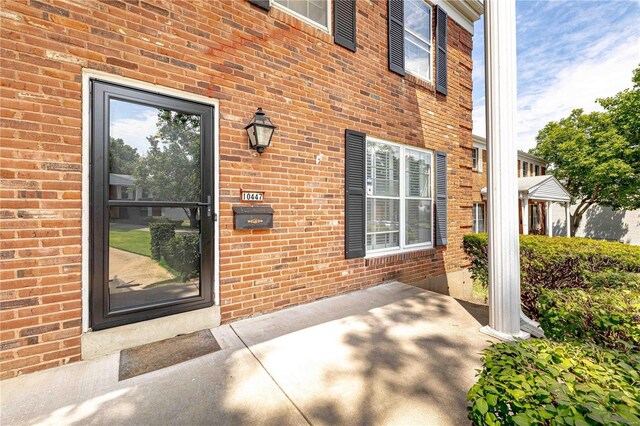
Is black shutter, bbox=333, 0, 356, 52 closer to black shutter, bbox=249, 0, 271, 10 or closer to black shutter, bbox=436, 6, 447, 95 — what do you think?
black shutter, bbox=249, 0, 271, 10

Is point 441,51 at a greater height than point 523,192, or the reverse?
point 441,51

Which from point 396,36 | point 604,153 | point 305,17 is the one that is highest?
point 604,153

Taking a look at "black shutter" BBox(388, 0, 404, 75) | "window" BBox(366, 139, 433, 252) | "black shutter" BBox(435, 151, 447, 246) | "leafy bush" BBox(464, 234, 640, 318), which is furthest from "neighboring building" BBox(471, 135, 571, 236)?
"black shutter" BBox(388, 0, 404, 75)

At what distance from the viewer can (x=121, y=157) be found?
8.14ft

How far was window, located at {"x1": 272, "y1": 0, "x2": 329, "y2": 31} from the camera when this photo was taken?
11.8ft

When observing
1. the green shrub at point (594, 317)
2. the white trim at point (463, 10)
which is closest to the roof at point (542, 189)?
the white trim at point (463, 10)

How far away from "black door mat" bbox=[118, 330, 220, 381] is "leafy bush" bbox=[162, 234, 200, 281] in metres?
0.60

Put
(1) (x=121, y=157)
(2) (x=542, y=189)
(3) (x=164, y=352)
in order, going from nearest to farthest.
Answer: (3) (x=164, y=352) < (1) (x=121, y=157) < (2) (x=542, y=189)

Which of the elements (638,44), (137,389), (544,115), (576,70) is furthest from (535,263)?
(544,115)

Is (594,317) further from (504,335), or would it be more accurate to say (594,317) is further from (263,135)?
(263,135)

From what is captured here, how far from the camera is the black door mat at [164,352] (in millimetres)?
2143

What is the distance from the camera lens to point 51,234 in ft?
7.04

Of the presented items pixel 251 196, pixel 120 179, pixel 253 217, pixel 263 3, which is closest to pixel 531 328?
pixel 253 217

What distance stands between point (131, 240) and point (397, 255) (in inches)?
152
